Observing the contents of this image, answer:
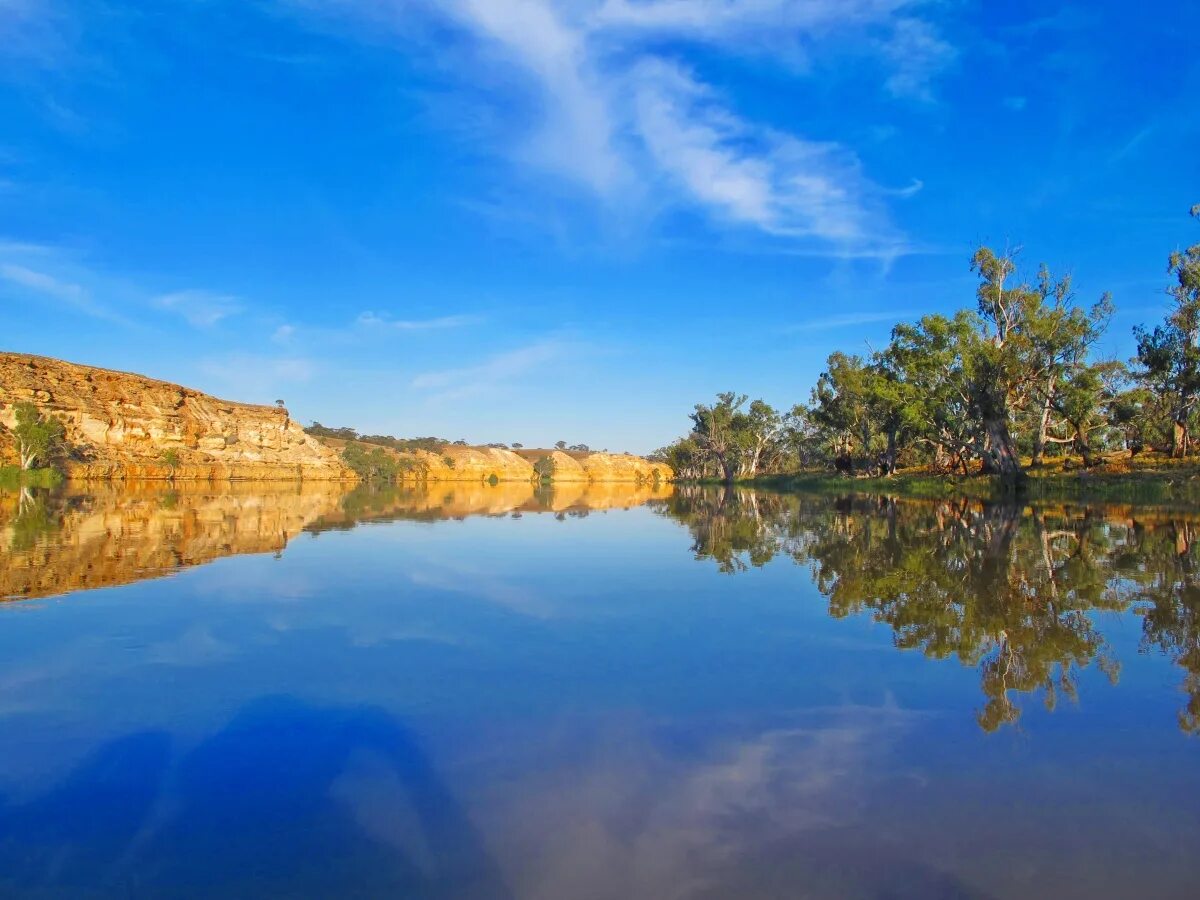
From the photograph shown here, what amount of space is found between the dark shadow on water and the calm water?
0.7 inches

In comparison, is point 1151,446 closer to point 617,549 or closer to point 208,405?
point 617,549

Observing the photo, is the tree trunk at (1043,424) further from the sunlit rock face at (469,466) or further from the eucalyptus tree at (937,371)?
the sunlit rock face at (469,466)

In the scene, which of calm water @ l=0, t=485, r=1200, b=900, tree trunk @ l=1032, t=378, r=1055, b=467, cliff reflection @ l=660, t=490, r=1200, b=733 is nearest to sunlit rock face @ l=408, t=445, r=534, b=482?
tree trunk @ l=1032, t=378, r=1055, b=467

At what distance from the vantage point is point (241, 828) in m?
3.62

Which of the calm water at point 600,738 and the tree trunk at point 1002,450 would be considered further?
the tree trunk at point 1002,450

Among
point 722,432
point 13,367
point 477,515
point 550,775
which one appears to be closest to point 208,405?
point 13,367

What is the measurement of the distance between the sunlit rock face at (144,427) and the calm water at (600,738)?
6384 cm

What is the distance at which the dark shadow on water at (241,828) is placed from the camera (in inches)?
126

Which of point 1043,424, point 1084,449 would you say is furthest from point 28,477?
point 1084,449

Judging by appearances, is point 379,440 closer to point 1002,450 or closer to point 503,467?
point 503,467

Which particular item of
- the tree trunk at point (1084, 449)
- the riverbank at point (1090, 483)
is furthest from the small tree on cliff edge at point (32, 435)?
the tree trunk at point (1084, 449)

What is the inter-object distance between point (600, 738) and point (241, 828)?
2.11 m

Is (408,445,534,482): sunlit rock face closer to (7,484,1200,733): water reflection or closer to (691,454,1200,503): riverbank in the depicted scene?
(691,454,1200,503): riverbank

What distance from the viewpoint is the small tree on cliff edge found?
174ft
